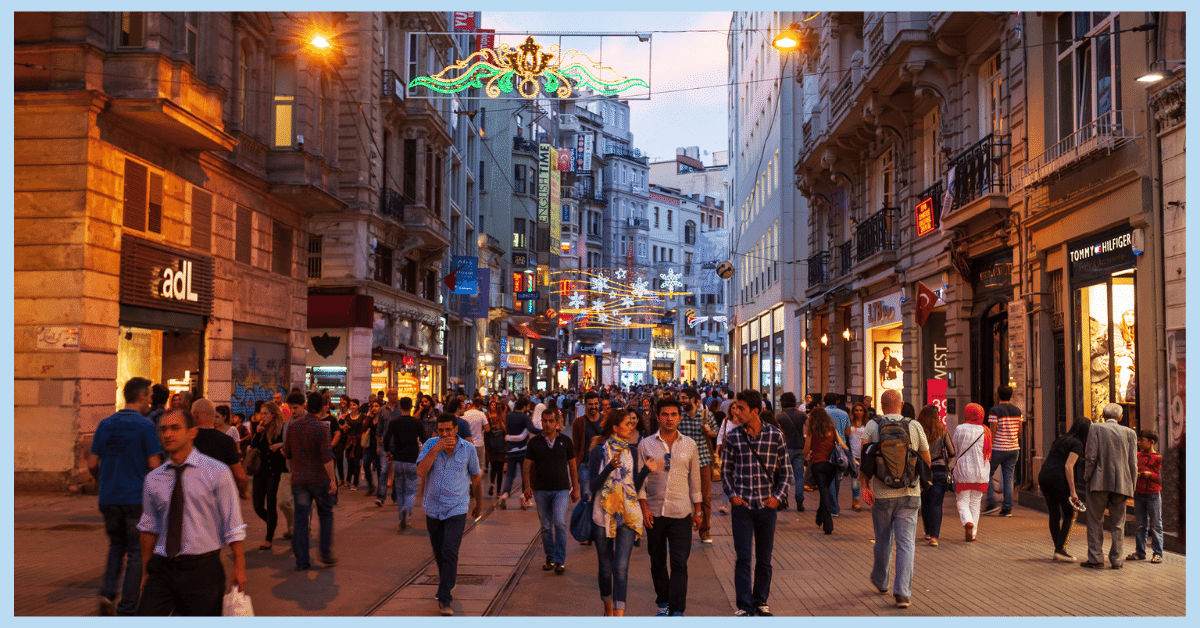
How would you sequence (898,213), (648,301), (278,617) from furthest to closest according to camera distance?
(648,301) < (898,213) < (278,617)

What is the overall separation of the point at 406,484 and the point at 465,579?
405cm

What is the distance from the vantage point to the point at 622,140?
105625 mm

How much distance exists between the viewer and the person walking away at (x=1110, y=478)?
10148 millimetres

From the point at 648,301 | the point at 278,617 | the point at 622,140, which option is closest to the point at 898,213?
the point at 278,617

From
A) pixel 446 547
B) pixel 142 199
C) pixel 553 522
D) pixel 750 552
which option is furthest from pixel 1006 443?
pixel 142 199

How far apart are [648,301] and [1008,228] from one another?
7615 centimetres

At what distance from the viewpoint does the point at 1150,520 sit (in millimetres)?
10758

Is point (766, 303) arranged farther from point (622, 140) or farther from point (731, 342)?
point (622, 140)

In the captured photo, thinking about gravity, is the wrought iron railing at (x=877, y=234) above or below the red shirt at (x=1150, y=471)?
above

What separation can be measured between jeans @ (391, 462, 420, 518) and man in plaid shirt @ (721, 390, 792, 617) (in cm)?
602

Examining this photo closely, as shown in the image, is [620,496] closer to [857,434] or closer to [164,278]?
[857,434]

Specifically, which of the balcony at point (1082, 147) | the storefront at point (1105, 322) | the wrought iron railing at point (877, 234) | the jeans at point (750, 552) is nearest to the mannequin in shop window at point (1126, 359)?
the storefront at point (1105, 322)

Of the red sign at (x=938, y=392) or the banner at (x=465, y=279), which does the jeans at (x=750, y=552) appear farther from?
the banner at (x=465, y=279)

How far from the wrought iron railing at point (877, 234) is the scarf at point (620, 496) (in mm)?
17696
